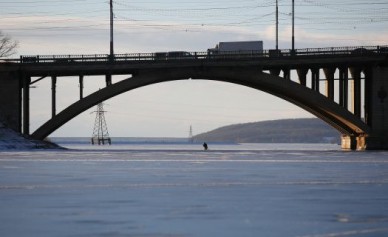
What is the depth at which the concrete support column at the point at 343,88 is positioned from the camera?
8556 centimetres

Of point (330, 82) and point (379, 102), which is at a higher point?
point (330, 82)

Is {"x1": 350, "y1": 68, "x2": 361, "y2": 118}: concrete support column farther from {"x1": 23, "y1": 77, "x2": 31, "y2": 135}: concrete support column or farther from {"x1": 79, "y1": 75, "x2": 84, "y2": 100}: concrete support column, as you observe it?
{"x1": 23, "y1": 77, "x2": 31, "y2": 135}: concrete support column

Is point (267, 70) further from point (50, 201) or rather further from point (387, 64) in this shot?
point (50, 201)

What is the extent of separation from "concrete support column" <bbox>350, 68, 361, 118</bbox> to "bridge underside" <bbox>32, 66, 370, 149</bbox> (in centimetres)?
160

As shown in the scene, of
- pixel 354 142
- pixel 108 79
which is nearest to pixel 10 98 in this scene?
pixel 108 79

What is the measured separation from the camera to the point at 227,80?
301 ft

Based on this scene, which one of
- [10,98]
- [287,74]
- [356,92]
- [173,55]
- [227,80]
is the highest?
[173,55]

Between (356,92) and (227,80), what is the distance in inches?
544

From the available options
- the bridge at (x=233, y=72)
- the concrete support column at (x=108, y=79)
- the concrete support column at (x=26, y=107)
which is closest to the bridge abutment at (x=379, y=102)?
the bridge at (x=233, y=72)

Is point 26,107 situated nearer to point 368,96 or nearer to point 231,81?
point 231,81

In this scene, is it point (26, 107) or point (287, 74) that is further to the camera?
point (26, 107)

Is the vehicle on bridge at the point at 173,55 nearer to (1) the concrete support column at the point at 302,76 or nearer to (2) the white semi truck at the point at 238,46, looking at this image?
(2) the white semi truck at the point at 238,46

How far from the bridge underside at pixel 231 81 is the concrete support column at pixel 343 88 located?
1.49 m

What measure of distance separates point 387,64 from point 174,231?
3003 inches
